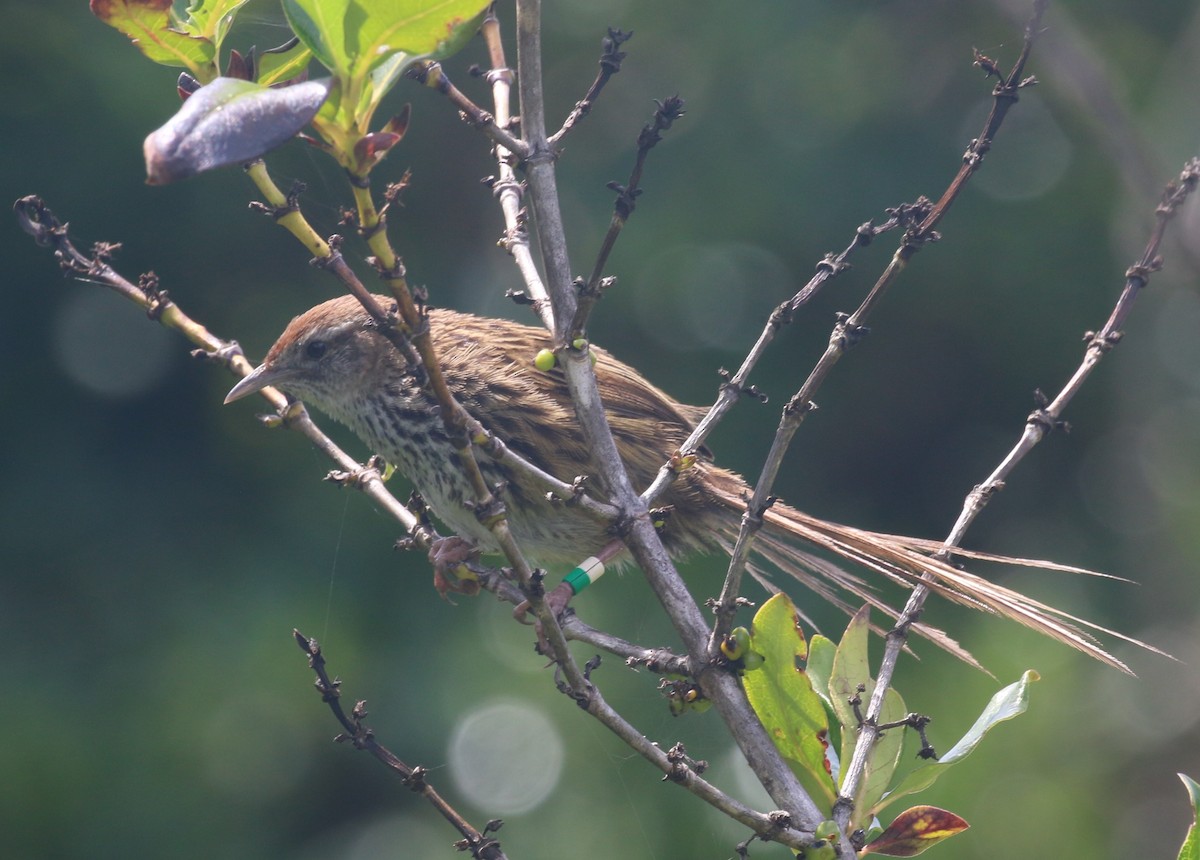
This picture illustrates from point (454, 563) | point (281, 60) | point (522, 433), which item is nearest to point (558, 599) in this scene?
point (454, 563)

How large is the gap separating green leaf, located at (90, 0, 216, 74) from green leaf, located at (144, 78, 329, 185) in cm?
34

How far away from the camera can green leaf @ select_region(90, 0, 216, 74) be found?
5.53ft

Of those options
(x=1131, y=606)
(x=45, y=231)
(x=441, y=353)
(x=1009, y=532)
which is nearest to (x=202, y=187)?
(x=441, y=353)

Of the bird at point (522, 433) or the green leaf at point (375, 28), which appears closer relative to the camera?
the green leaf at point (375, 28)

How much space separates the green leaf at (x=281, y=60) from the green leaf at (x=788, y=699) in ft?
3.82

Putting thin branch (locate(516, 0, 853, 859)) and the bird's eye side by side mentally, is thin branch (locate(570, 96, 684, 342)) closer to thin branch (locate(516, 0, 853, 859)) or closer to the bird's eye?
thin branch (locate(516, 0, 853, 859))

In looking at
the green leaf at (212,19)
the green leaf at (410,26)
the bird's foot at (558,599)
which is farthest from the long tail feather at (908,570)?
the green leaf at (212,19)

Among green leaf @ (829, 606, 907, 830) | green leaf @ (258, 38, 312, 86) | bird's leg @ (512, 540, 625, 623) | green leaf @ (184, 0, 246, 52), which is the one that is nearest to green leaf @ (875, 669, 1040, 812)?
green leaf @ (829, 606, 907, 830)

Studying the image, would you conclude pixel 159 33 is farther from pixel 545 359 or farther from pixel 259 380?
pixel 259 380

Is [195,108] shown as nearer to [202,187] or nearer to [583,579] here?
[583,579]

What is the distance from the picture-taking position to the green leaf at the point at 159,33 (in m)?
1.68

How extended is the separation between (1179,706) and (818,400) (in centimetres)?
245

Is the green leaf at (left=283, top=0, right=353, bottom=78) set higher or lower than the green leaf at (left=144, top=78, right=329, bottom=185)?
higher

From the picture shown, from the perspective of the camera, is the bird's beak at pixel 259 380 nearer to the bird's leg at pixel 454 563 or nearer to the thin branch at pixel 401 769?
the bird's leg at pixel 454 563
